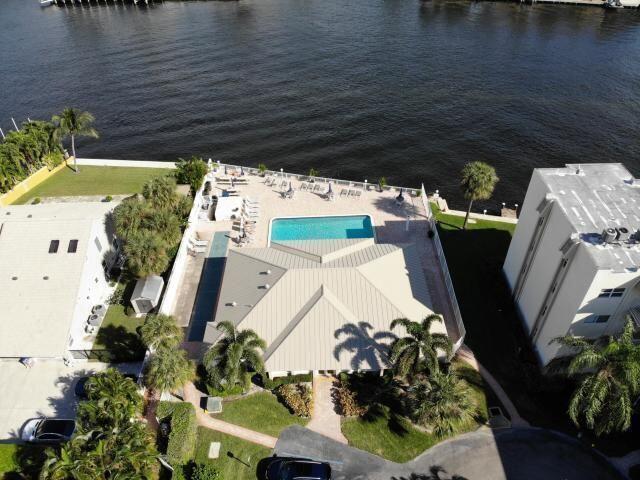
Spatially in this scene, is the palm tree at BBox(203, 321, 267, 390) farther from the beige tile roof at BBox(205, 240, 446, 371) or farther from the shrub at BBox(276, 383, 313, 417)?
the shrub at BBox(276, 383, 313, 417)

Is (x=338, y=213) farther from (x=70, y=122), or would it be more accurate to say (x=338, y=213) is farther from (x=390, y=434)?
(x=70, y=122)

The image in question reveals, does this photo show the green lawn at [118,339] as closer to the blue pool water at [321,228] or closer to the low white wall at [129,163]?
the blue pool water at [321,228]

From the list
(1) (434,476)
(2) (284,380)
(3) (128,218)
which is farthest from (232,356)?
(3) (128,218)

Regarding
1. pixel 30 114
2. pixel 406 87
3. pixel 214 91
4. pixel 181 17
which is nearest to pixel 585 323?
pixel 406 87

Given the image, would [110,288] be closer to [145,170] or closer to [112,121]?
[145,170]

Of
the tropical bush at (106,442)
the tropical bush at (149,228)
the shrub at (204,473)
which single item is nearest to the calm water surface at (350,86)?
the tropical bush at (149,228)

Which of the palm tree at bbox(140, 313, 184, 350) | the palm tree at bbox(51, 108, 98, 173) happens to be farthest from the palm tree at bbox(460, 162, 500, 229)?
the palm tree at bbox(51, 108, 98, 173)
